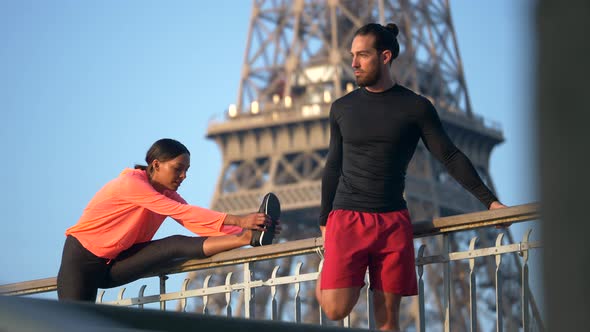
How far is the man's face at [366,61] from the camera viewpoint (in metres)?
4.92

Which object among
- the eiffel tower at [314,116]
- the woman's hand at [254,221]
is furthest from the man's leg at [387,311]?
the eiffel tower at [314,116]

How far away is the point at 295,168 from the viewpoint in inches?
1869

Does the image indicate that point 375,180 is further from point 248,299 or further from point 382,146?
point 248,299

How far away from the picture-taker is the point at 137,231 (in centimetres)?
623

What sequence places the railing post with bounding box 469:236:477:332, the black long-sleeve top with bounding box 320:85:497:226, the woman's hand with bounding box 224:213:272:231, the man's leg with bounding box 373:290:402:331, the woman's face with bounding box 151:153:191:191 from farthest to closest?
the woman's face with bounding box 151:153:191:191 → the woman's hand with bounding box 224:213:272:231 → the railing post with bounding box 469:236:477:332 → the black long-sleeve top with bounding box 320:85:497:226 → the man's leg with bounding box 373:290:402:331

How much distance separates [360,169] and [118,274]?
6.14 feet

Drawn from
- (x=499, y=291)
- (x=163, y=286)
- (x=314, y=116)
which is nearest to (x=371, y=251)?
(x=499, y=291)

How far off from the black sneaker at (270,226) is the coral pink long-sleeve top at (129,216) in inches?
8.9

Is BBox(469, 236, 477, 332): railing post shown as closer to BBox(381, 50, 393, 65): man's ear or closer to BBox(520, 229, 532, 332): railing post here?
BBox(520, 229, 532, 332): railing post

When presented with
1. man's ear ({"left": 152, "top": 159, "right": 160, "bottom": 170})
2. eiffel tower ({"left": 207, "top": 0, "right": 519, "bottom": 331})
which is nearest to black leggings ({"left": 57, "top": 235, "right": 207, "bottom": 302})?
man's ear ({"left": 152, "top": 159, "right": 160, "bottom": 170})

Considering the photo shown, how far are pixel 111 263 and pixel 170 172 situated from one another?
0.57 metres

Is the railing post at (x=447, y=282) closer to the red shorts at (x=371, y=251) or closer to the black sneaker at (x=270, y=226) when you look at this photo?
the red shorts at (x=371, y=251)

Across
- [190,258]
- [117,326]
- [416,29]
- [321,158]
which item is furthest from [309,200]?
[117,326]

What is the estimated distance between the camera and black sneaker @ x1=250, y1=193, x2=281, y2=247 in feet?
19.4
